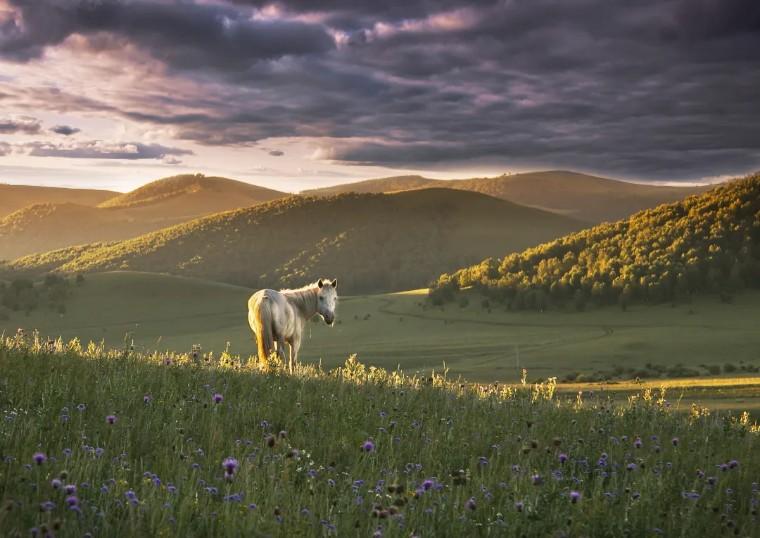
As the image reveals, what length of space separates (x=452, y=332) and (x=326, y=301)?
5039 cm

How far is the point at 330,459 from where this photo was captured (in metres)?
6.94

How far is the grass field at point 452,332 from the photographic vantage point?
3819cm

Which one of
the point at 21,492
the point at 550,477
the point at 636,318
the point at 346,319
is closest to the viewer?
the point at 21,492

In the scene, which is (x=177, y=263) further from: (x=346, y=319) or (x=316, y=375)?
(x=316, y=375)

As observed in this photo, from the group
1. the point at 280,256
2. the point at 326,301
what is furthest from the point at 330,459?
the point at 280,256

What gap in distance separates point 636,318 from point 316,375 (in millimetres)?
60526

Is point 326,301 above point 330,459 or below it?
above

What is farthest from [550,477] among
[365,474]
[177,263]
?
[177,263]

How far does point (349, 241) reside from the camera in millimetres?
187625

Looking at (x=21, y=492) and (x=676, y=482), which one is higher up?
(x=21, y=492)

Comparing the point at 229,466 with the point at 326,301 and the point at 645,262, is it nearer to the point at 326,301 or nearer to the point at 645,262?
the point at 326,301

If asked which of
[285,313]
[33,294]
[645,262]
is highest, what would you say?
[645,262]

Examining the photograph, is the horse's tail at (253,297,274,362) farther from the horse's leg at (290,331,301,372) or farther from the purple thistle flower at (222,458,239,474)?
the purple thistle flower at (222,458,239,474)

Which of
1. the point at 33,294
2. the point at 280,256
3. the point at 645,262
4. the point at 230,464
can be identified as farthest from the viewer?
the point at 280,256
